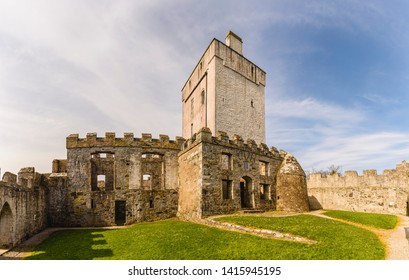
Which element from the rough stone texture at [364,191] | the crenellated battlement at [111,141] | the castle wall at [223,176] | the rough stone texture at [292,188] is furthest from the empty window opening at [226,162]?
the rough stone texture at [364,191]

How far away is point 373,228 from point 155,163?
56.2 feet

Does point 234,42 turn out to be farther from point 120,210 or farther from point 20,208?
point 20,208

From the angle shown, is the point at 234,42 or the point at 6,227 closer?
the point at 6,227

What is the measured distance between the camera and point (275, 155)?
26375mm

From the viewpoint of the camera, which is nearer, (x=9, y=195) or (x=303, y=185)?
(x=9, y=195)

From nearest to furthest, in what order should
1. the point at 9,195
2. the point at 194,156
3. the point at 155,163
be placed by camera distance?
the point at 9,195, the point at 194,156, the point at 155,163

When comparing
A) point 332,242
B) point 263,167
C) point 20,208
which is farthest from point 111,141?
point 332,242

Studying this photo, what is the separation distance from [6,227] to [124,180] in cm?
1035

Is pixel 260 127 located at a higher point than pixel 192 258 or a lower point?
higher

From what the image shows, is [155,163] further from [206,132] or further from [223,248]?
[223,248]

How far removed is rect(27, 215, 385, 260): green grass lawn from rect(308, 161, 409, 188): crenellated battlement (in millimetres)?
10691

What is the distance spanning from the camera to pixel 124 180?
2412 cm

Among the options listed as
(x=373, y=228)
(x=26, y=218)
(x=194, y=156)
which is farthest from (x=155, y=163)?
(x=373, y=228)

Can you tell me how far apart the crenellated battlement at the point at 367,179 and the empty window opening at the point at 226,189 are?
11.7 m
